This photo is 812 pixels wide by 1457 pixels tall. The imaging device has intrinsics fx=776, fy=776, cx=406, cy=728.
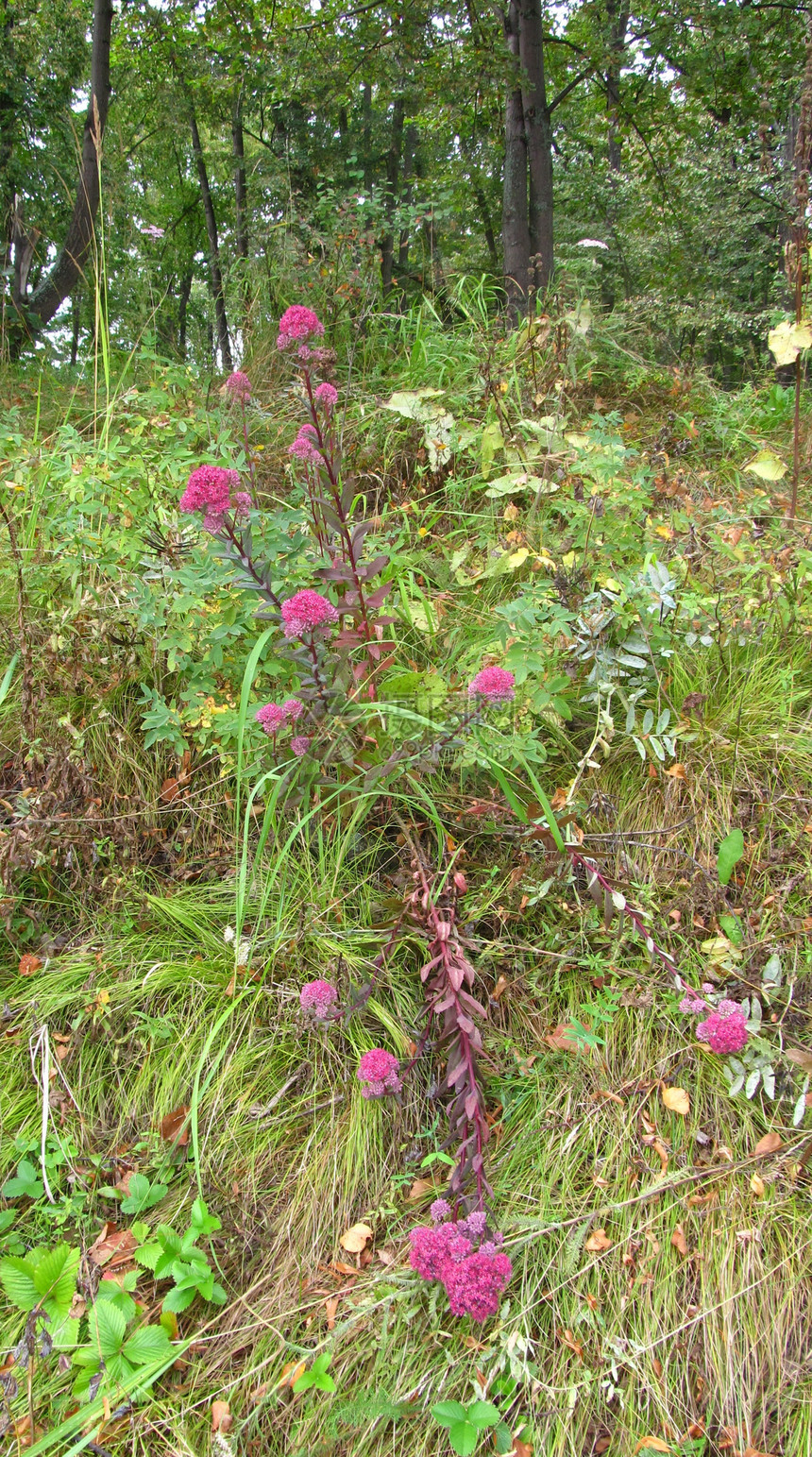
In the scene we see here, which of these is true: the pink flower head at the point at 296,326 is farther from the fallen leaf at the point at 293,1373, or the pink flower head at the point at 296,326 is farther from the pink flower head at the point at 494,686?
the fallen leaf at the point at 293,1373

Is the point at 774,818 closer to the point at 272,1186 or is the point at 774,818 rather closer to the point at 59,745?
the point at 272,1186

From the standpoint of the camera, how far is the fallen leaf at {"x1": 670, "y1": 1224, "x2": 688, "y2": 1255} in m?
1.33

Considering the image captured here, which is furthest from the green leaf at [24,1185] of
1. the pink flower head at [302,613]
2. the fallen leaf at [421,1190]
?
the pink flower head at [302,613]

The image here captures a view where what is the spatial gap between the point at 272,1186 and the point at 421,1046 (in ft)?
1.26

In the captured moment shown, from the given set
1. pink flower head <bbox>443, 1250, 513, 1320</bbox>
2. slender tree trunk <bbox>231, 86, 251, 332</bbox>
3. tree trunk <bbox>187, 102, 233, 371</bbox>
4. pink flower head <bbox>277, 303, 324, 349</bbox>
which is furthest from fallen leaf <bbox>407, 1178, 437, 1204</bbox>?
tree trunk <bbox>187, 102, 233, 371</bbox>

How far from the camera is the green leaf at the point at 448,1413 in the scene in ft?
3.71

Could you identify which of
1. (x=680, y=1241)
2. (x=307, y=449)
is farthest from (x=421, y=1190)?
(x=307, y=449)

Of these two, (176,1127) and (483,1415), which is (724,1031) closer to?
(483,1415)

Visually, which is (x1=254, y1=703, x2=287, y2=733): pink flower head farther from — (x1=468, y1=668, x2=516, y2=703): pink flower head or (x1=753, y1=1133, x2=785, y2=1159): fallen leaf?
(x1=753, y1=1133, x2=785, y2=1159): fallen leaf

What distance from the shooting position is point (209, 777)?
2020 mm

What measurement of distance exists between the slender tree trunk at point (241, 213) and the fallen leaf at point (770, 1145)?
12.9 ft

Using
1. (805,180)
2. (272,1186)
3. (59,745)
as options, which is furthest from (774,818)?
(59,745)

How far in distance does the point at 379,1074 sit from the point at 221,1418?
0.54 meters

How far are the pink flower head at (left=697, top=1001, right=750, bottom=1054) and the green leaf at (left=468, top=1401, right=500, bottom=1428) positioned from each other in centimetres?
65
